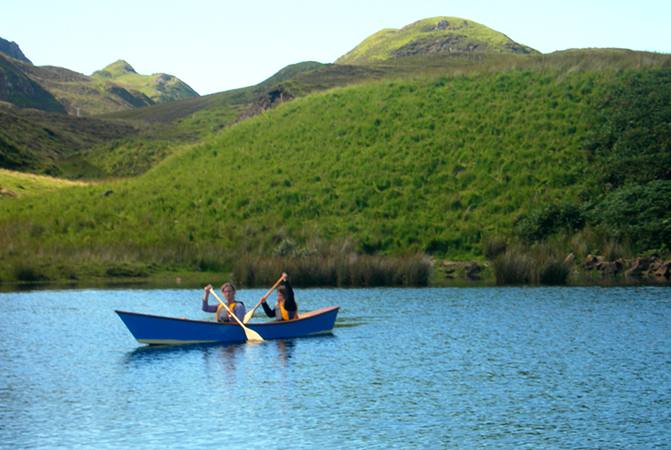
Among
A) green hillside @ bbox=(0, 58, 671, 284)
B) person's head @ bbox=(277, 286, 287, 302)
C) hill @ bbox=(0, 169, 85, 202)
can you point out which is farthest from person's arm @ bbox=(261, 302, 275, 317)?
hill @ bbox=(0, 169, 85, 202)

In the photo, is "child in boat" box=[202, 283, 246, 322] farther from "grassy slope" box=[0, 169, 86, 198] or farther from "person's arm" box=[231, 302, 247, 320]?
"grassy slope" box=[0, 169, 86, 198]

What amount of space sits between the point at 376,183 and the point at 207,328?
1615 inches

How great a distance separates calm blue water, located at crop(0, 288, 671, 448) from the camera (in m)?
19.8

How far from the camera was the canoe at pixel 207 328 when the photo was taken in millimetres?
31141

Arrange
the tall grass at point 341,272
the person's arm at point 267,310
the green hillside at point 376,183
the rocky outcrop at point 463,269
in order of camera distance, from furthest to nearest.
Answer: the green hillside at point 376,183 < the rocky outcrop at point 463,269 < the tall grass at point 341,272 < the person's arm at point 267,310

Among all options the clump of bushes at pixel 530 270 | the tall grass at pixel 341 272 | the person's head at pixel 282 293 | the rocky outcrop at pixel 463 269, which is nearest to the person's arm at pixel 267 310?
the person's head at pixel 282 293

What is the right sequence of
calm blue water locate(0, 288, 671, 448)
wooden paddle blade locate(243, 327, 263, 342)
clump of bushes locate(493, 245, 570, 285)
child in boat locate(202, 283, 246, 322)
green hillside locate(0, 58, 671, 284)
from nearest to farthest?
calm blue water locate(0, 288, 671, 448), wooden paddle blade locate(243, 327, 263, 342), child in boat locate(202, 283, 246, 322), clump of bushes locate(493, 245, 570, 285), green hillside locate(0, 58, 671, 284)

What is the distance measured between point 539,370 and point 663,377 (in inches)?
122

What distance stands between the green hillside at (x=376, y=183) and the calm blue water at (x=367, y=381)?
20156 mm

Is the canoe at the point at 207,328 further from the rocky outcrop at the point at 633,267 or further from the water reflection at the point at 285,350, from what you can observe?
the rocky outcrop at the point at 633,267

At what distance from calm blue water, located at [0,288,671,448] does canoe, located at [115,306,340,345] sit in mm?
491

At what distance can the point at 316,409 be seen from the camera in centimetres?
2219

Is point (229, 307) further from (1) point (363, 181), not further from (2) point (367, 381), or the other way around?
(1) point (363, 181)

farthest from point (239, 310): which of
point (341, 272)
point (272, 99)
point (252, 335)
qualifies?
point (272, 99)
